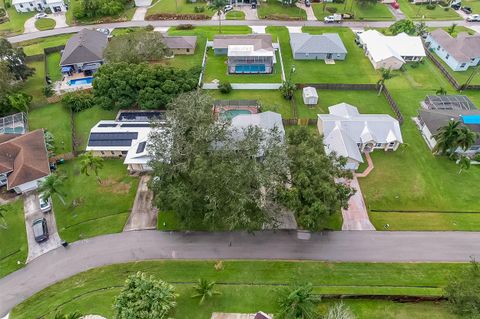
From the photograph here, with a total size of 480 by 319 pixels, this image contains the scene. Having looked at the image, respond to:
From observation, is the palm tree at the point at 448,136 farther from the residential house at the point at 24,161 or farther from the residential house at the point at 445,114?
the residential house at the point at 24,161

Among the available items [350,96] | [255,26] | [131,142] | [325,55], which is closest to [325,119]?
[350,96]

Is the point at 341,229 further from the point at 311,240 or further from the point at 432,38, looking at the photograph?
the point at 432,38

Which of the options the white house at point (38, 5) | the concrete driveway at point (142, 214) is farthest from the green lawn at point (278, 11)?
the concrete driveway at point (142, 214)

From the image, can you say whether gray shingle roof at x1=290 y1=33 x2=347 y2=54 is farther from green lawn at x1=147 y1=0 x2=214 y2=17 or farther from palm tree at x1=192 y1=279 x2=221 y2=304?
palm tree at x1=192 y1=279 x2=221 y2=304

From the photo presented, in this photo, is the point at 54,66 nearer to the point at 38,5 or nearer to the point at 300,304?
the point at 38,5

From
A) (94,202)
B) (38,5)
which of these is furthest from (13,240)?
(38,5)
